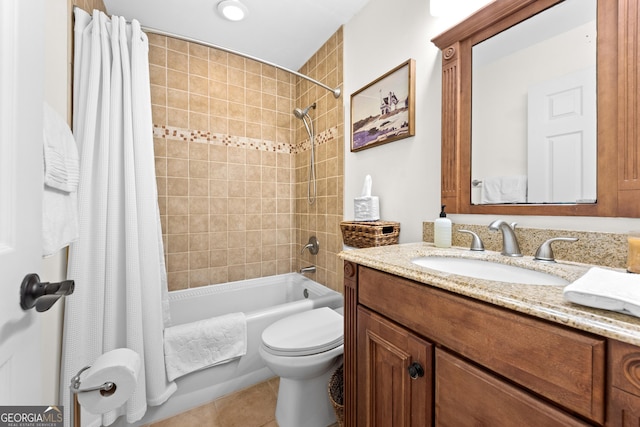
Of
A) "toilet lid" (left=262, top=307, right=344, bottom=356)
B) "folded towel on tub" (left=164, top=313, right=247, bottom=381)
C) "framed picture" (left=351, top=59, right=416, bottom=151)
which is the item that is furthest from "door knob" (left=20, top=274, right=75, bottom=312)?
"framed picture" (left=351, top=59, right=416, bottom=151)

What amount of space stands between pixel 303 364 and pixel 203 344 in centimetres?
62

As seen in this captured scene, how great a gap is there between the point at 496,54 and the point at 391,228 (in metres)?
0.84

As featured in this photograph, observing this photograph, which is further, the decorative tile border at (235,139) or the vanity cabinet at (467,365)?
the decorative tile border at (235,139)

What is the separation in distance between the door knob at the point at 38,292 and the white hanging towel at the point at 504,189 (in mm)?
1280

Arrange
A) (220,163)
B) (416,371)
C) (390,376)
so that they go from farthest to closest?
1. (220,163)
2. (390,376)
3. (416,371)

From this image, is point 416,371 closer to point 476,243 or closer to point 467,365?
point 467,365

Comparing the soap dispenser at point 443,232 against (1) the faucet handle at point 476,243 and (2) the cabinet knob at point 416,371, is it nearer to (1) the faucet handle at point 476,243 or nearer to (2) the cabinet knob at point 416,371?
(1) the faucet handle at point 476,243

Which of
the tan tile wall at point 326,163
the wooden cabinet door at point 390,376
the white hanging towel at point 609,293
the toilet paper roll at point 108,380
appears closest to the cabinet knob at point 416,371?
the wooden cabinet door at point 390,376

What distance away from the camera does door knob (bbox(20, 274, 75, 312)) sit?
0.44m

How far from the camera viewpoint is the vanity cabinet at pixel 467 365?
405 millimetres

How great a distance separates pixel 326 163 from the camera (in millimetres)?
2025

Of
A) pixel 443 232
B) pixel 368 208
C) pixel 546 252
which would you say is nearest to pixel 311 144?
pixel 368 208

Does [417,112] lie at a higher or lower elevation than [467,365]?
higher

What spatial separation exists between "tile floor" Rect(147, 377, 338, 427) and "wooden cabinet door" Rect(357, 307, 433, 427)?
68 cm
